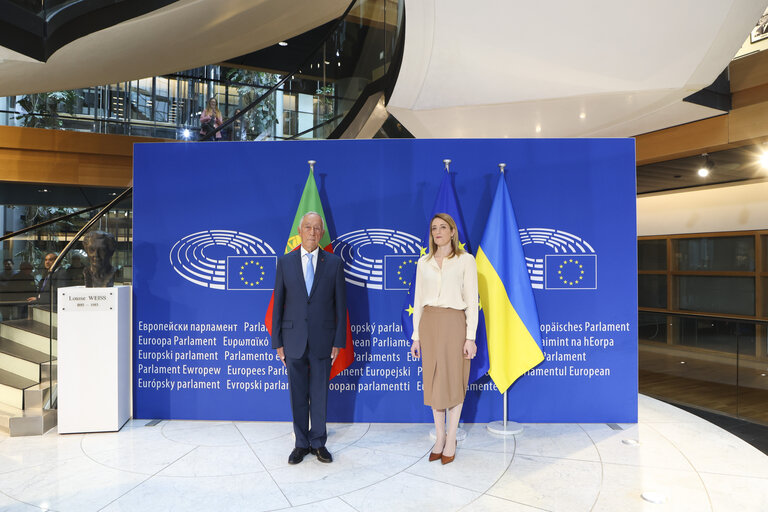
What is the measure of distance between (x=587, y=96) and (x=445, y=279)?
3.24 meters

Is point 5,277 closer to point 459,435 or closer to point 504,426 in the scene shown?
point 459,435

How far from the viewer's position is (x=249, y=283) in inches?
165

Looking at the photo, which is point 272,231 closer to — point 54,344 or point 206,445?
point 206,445

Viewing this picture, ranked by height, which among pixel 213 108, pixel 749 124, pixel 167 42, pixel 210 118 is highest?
pixel 167 42

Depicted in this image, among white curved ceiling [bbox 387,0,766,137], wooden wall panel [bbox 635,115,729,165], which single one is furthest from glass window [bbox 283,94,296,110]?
wooden wall panel [bbox 635,115,729,165]

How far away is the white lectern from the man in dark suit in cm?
161

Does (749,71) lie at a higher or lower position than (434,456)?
higher

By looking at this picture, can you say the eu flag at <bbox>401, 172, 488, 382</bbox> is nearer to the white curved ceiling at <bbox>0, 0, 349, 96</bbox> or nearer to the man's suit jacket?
the man's suit jacket

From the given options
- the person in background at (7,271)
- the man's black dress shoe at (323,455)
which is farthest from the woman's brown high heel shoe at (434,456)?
the person in background at (7,271)

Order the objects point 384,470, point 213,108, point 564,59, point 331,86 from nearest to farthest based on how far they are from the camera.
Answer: point 384,470 < point 564,59 < point 331,86 < point 213,108

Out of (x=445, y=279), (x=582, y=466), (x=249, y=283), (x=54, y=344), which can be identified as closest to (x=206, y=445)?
(x=249, y=283)

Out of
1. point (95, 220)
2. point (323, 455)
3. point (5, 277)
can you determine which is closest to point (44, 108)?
point (5, 277)

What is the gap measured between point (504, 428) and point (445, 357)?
3.51 ft

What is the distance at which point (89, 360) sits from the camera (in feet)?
12.9
